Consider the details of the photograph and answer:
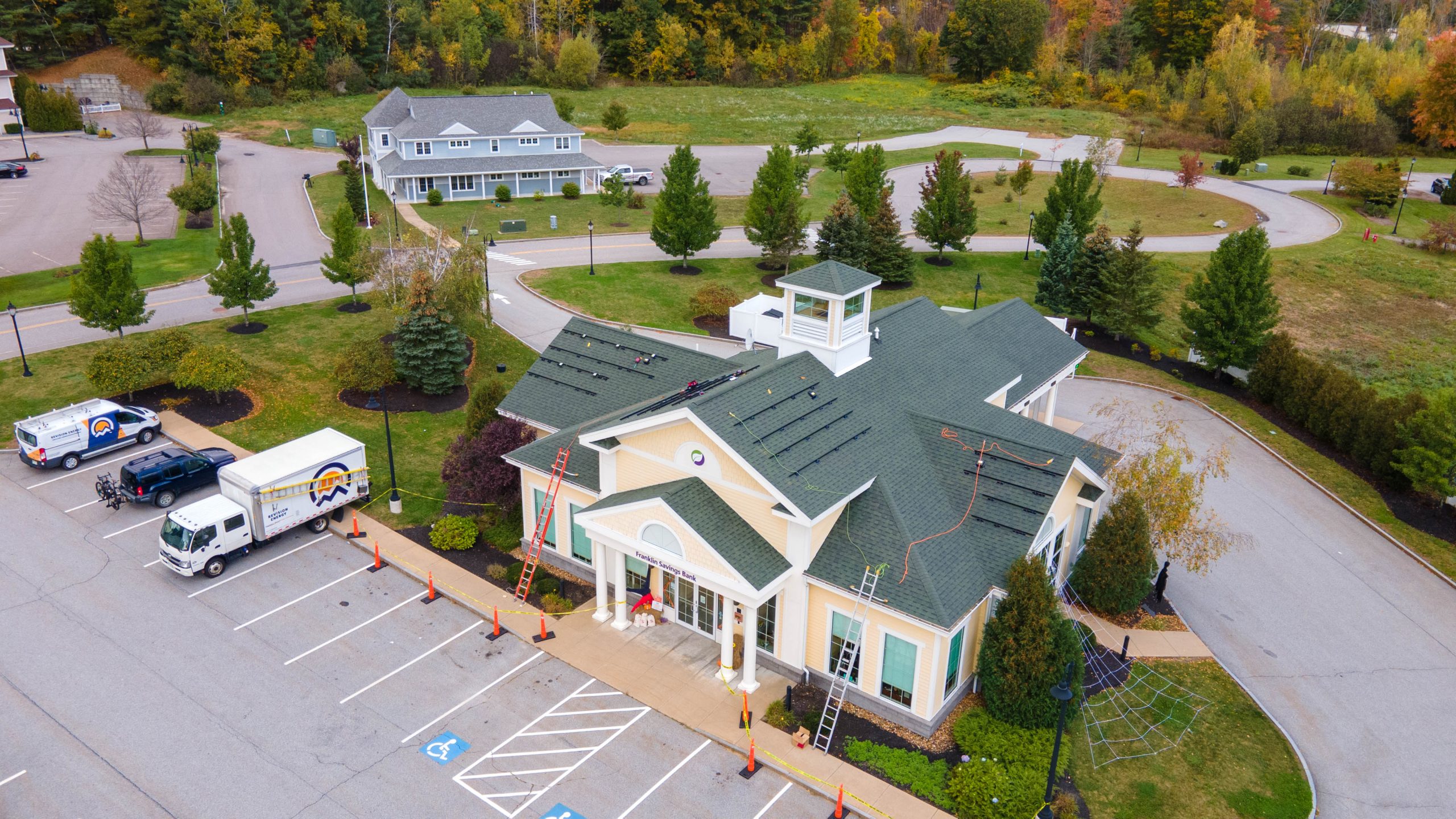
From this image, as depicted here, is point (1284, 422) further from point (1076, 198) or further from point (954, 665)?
point (954, 665)

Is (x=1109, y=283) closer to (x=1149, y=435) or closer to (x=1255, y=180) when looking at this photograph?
(x=1149, y=435)

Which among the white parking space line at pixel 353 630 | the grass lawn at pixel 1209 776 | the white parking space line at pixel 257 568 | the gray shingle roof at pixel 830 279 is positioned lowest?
the grass lawn at pixel 1209 776

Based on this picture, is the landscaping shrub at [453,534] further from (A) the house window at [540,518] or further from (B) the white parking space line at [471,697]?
(B) the white parking space line at [471,697]

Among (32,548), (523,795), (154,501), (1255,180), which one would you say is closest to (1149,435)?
(523,795)

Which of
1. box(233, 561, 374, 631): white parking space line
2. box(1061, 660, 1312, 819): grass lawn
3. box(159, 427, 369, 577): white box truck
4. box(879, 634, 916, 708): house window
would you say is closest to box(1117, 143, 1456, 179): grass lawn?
box(1061, 660, 1312, 819): grass lawn

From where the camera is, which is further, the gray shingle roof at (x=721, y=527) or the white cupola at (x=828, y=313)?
the white cupola at (x=828, y=313)

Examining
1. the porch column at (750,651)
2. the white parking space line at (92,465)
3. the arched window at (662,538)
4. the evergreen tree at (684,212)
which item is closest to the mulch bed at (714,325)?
the evergreen tree at (684,212)
